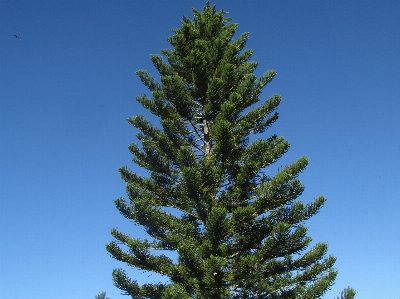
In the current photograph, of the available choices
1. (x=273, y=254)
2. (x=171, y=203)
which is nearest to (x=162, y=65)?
(x=171, y=203)

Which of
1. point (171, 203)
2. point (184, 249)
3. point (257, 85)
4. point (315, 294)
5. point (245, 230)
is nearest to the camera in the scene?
point (184, 249)

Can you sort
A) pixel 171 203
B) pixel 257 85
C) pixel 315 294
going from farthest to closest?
pixel 257 85 → pixel 171 203 → pixel 315 294

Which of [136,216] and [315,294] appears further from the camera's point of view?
[136,216]

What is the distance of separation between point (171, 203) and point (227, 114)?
2.37 metres

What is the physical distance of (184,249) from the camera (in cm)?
777

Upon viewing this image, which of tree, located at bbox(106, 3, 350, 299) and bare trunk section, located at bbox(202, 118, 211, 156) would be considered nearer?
tree, located at bbox(106, 3, 350, 299)

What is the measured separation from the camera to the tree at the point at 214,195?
8312 mm

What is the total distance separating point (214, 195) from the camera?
9242 mm

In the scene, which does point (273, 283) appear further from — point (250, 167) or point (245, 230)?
point (250, 167)

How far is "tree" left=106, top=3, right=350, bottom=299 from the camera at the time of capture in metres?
8.31

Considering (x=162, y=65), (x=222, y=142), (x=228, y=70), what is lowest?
(x=222, y=142)

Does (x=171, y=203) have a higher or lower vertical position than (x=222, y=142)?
lower

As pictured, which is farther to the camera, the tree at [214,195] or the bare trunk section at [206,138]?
the bare trunk section at [206,138]

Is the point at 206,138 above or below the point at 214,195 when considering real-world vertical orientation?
above
